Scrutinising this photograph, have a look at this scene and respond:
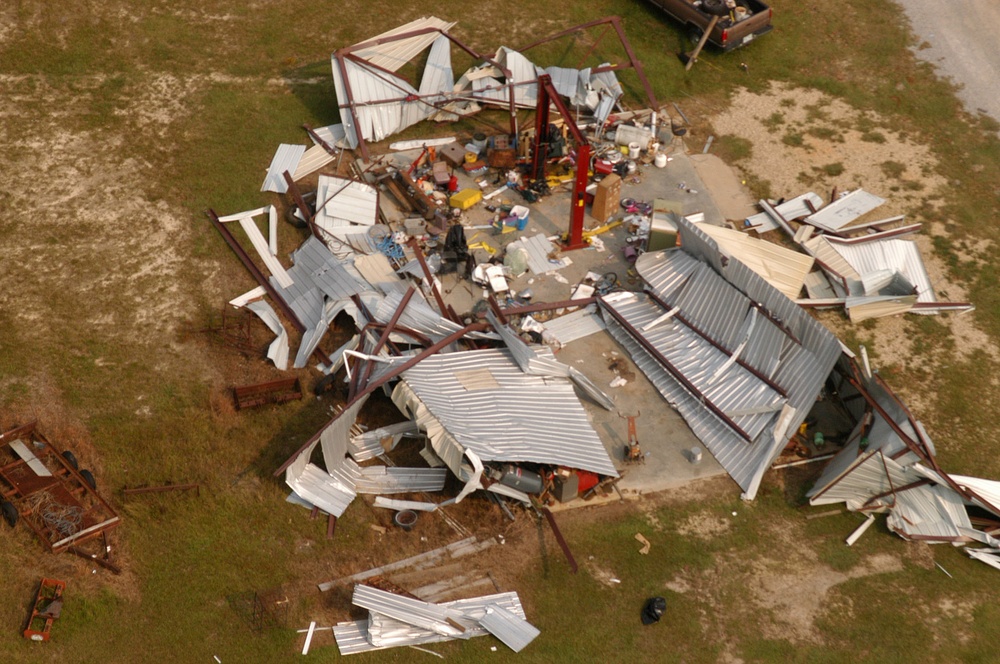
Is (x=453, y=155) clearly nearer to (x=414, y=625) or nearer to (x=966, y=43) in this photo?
(x=414, y=625)

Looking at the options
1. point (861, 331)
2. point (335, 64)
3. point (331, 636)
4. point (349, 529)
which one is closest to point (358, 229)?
point (335, 64)

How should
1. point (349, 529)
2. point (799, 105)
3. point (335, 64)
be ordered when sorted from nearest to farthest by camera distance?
point (349, 529), point (335, 64), point (799, 105)

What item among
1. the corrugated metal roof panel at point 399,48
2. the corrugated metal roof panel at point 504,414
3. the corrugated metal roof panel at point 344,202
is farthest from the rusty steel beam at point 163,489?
the corrugated metal roof panel at point 399,48

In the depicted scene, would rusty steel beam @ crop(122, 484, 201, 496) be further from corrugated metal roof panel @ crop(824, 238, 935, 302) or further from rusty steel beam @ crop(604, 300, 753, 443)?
corrugated metal roof panel @ crop(824, 238, 935, 302)

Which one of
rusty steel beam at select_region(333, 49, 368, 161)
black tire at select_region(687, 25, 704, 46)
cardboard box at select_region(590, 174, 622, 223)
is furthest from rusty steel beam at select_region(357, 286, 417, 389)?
black tire at select_region(687, 25, 704, 46)

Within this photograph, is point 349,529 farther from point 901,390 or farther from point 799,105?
point 799,105

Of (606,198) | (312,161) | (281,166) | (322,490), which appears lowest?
(322,490)

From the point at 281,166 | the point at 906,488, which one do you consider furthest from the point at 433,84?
the point at 906,488
